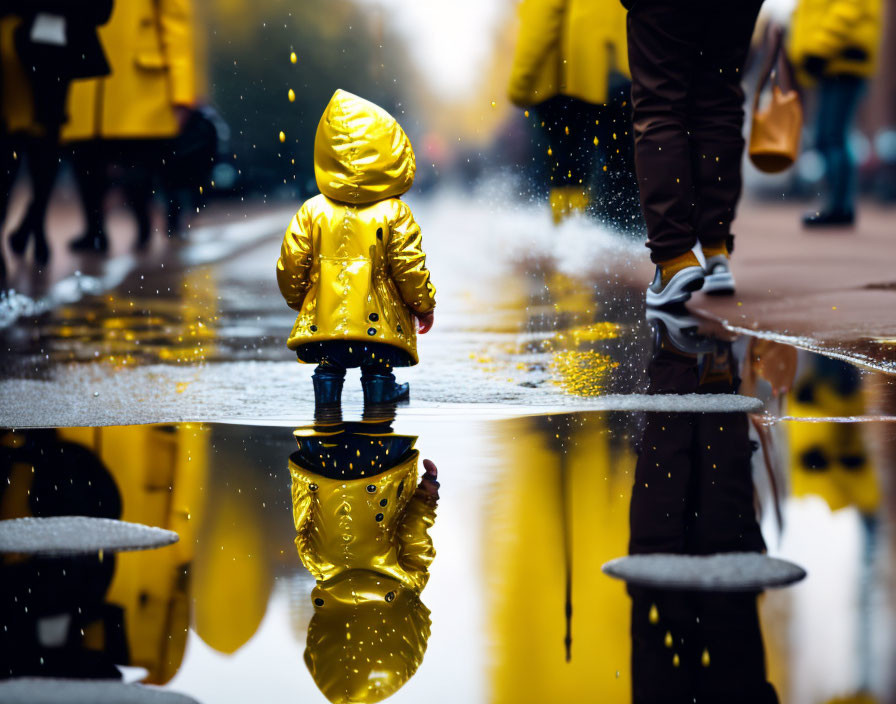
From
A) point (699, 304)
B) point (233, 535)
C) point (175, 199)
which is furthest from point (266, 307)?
point (175, 199)

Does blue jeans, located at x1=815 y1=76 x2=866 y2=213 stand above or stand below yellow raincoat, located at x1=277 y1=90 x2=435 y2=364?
above

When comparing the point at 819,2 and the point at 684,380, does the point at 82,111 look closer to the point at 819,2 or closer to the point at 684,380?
the point at 819,2

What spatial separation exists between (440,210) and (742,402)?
18.8 m

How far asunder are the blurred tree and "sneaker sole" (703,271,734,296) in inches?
978

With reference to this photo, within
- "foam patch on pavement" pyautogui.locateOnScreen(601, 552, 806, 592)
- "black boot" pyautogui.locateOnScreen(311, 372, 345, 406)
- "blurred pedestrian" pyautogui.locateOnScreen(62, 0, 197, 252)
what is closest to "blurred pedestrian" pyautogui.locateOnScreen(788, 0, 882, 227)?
"blurred pedestrian" pyautogui.locateOnScreen(62, 0, 197, 252)

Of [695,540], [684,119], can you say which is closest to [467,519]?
[695,540]

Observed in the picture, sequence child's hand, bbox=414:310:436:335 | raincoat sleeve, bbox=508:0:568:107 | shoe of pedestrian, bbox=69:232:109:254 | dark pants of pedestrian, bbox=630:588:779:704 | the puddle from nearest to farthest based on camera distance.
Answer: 1. dark pants of pedestrian, bbox=630:588:779:704
2. the puddle
3. child's hand, bbox=414:310:436:335
4. raincoat sleeve, bbox=508:0:568:107
5. shoe of pedestrian, bbox=69:232:109:254

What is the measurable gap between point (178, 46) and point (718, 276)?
509 centimetres

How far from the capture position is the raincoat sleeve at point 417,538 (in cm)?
273

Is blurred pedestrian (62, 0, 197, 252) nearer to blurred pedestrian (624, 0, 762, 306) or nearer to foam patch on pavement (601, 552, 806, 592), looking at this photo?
blurred pedestrian (624, 0, 762, 306)

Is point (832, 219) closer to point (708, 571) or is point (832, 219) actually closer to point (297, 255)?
point (297, 255)

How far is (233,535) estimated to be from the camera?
3002mm

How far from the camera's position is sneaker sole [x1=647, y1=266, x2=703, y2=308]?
6.34m

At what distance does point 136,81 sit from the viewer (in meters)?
10.8
